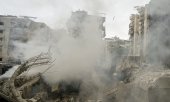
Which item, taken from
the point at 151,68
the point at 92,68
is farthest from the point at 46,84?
the point at 151,68

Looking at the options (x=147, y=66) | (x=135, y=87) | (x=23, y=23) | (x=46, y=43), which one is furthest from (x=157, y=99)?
(x=23, y=23)

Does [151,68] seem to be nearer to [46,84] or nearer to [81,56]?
[46,84]

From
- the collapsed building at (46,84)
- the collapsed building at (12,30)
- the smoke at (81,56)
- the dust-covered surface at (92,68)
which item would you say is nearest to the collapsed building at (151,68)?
the dust-covered surface at (92,68)

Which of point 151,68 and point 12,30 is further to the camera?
point 12,30

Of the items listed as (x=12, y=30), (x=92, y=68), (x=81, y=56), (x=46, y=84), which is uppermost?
(x=12, y=30)

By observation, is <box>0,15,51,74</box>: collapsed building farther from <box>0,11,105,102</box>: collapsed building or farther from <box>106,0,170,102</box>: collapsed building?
<box>106,0,170,102</box>: collapsed building

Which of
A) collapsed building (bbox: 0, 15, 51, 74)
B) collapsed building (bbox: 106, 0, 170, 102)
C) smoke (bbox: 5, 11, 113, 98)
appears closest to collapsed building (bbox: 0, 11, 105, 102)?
smoke (bbox: 5, 11, 113, 98)

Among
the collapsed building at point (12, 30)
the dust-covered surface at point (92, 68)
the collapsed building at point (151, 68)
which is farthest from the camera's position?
the collapsed building at point (12, 30)

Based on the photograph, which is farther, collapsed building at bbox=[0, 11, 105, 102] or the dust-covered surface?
collapsed building at bbox=[0, 11, 105, 102]

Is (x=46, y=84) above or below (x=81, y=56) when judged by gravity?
below

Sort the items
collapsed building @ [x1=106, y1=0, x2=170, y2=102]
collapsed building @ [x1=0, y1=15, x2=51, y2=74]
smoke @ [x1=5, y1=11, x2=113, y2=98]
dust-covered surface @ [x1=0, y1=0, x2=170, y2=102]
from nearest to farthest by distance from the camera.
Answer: collapsed building @ [x1=106, y1=0, x2=170, y2=102], dust-covered surface @ [x1=0, y1=0, x2=170, y2=102], smoke @ [x1=5, y1=11, x2=113, y2=98], collapsed building @ [x1=0, y1=15, x2=51, y2=74]

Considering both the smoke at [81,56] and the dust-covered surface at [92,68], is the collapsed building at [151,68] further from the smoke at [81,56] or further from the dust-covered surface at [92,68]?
the smoke at [81,56]

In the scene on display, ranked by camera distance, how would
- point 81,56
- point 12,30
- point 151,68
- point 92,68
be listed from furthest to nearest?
point 12,30
point 92,68
point 81,56
point 151,68

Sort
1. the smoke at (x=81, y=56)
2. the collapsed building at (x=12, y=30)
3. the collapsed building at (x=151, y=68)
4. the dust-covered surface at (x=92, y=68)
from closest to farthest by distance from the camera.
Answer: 1. the collapsed building at (x=151, y=68)
2. the dust-covered surface at (x=92, y=68)
3. the smoke at (x=81, y=56)
4. the collapsed building at (x=12, y=30)
